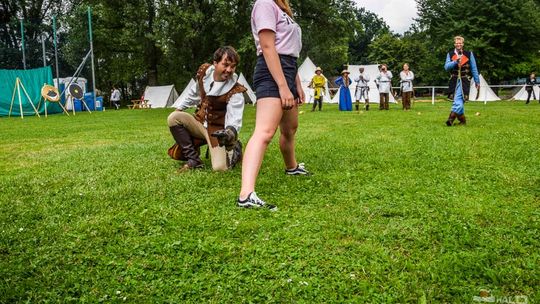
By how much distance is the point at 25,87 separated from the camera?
22.1m

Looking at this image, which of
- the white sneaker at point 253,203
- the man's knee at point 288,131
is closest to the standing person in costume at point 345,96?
the man's knee at point 288,131

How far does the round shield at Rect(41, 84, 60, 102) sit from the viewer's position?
69.5 feet

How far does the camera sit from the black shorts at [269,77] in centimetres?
360

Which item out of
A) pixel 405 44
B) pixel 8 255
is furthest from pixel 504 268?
pixel 405 44

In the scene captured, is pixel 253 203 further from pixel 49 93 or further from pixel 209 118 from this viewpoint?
pixel 49 93

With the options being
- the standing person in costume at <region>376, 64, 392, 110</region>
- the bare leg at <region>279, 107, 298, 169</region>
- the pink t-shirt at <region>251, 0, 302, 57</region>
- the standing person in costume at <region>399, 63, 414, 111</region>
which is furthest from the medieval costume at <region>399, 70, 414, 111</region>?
the pink t-shirt at <region>251, 0, 302, 57</region>

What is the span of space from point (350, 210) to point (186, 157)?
249cm

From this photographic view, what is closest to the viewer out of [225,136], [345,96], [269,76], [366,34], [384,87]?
[269,76]

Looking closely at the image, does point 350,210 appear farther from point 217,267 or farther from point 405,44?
point 405,44

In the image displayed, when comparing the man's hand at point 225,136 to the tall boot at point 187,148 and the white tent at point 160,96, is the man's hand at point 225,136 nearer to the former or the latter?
the tall boot at point 187,148

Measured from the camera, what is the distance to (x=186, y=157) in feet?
17.2

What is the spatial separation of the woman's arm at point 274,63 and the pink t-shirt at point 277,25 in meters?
0.06

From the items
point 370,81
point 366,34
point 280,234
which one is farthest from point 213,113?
point 366,34

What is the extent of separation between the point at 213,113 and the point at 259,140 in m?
1.74
